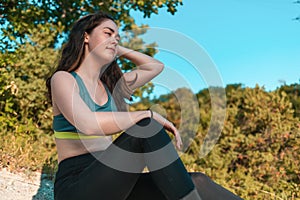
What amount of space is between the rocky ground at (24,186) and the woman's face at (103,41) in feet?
4.66

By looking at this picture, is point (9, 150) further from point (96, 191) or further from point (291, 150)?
point (291, 150)

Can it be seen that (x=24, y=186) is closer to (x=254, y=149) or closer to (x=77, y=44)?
(x=77, y=44)

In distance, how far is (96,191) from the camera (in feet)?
7.32

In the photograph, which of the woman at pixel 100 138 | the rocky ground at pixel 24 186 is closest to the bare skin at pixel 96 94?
the woman at pixel 100 138

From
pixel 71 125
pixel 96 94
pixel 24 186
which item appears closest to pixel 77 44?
pixel 96 94

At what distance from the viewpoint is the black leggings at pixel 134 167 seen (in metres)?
2.22

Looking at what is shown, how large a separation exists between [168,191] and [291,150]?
4286mm

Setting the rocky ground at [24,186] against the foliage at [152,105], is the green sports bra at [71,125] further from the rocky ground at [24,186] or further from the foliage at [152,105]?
the foliage at [152,105]

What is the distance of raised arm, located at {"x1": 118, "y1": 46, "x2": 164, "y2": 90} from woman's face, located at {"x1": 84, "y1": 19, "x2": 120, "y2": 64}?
35 cm

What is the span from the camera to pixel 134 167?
228cm

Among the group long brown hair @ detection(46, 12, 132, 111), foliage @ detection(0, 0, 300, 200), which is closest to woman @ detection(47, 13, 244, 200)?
long brown hair @ detection(46, 12, 132, 111)

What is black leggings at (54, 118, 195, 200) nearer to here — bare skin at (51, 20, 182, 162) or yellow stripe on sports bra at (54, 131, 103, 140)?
bare skin at (51, 20, 182, 162)

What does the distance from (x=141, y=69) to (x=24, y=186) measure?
5.05 ft

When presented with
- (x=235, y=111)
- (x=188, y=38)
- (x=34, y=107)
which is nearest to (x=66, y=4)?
(x=34, y=107)
